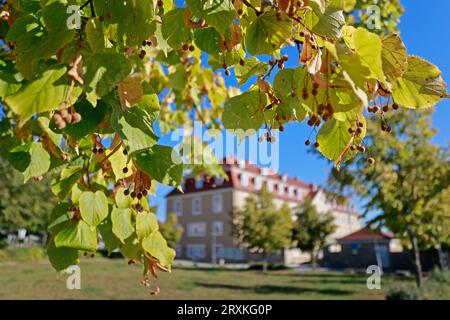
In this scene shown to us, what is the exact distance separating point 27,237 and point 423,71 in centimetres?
6429

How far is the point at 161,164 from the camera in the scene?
4.61 ft

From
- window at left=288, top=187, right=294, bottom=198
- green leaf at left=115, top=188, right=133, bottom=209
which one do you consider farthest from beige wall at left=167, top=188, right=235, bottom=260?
green leaf at left=115, top=188, right=133, bottom=209

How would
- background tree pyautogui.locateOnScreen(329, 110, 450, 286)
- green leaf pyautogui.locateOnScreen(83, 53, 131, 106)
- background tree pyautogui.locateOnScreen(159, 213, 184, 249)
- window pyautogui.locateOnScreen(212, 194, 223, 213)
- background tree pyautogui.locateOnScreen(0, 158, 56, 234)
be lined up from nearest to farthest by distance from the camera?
green leaf pyautogui.locateOnScreen(83, 53, 131, 106), background tree pyautogui.locateOnScreen(329, 110, 450, 286), background tree pyautogui.locateOnScreen(0, 158, 56, 234), background tree pyautogui.locateOnScreen(159, 213, 184, 249), window pyautogui.locateOnScreen(212, 194, 223, 213)

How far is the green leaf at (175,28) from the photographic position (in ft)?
4.81

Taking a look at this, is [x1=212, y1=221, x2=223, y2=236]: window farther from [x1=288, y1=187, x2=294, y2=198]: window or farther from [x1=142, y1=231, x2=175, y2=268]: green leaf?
[x1=142, y1=231, x2=175, y2=268]: green leaf

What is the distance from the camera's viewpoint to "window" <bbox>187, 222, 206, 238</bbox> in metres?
49.3

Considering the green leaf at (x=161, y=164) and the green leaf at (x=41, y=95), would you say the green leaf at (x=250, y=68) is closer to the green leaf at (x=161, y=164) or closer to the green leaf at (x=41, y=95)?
the green leaf at (x=161, y=164)

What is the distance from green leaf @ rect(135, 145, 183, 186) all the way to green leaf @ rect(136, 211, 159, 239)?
0.38 metres

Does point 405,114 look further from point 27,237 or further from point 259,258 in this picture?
point 27,237

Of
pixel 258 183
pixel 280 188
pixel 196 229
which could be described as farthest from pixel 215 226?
pixel 280 188

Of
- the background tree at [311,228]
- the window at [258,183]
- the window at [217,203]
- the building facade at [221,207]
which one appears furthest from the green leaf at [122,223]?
the window at [258,183]

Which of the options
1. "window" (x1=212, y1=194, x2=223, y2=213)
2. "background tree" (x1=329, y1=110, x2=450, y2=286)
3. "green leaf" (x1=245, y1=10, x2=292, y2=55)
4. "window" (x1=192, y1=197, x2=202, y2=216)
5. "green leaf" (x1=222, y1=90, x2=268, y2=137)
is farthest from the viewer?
"window" (x1=192, y1=197, x2=202, y2=216)

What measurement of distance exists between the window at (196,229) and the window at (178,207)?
217cm

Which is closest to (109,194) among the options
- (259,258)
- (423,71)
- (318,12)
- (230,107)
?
(230,107)
